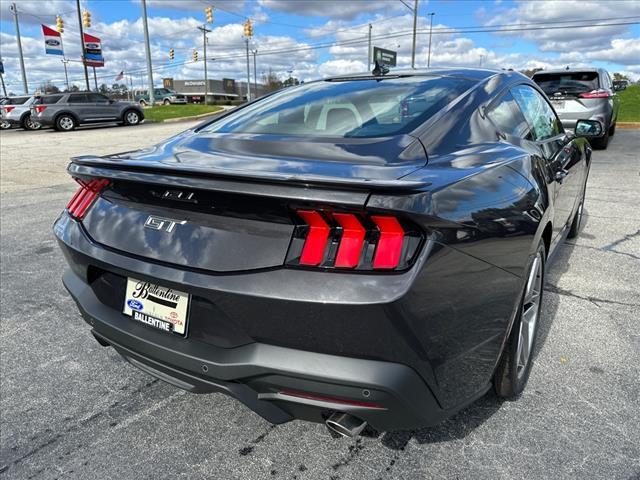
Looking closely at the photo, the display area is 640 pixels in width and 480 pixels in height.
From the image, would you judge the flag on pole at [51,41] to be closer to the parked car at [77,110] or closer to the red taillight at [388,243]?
the parked car at [77,110]

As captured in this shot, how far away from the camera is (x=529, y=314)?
252cm

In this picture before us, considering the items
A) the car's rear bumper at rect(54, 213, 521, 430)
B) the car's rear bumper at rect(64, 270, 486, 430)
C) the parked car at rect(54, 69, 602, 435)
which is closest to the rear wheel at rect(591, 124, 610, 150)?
the parked car at rect(54, 69, 602, 435)

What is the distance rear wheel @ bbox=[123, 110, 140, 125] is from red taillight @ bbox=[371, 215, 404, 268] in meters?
23.5

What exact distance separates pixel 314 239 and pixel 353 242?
0.41ft

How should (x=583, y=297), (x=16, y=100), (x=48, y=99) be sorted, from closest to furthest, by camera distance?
1. (x=583, y=297)
2. (x=48, y=99)
3. (x=16, y=100)

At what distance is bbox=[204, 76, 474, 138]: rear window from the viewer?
221 centimetres

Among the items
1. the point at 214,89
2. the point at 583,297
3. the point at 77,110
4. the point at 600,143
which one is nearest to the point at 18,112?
the point at 77,110

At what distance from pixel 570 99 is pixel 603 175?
2184mm

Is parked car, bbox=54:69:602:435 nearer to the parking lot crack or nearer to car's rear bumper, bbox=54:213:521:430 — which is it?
car's rear bumper, bbox=54:213:521:430

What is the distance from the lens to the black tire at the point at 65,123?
2086 cm

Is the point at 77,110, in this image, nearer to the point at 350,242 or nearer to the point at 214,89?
the point at 350,242

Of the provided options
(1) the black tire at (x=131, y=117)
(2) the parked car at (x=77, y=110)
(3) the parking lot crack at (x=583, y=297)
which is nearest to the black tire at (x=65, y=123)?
(2) the parked car at (x=77, y=110)

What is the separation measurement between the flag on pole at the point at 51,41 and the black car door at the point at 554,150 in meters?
36.9

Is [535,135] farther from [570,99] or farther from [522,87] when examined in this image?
[570,99]
